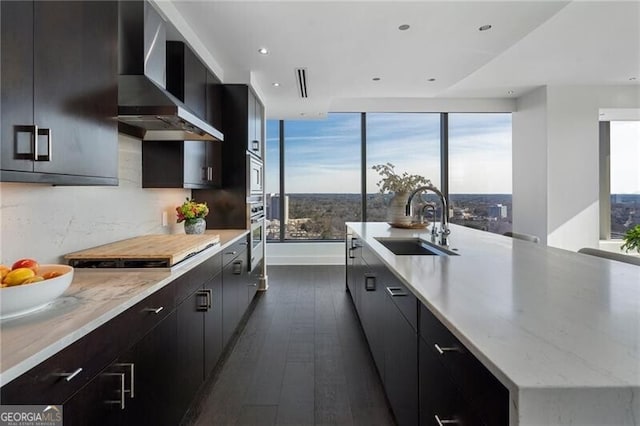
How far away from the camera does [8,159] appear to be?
1.04 meters

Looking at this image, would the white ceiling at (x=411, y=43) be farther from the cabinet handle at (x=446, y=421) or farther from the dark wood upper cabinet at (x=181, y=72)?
the cabinet handle at (x=446, y=421)

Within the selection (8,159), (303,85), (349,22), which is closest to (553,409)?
(8,159)

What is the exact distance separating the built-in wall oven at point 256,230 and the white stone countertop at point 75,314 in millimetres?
→ 1933

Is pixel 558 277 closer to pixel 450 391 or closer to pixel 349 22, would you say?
pixel 450 391

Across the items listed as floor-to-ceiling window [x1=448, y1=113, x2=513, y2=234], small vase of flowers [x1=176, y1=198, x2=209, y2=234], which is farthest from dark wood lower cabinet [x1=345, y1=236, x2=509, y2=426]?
floor-to-ceiling window [x1=448, y1=113, x2=513, y2=234]

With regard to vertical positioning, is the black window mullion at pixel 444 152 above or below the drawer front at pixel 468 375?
above

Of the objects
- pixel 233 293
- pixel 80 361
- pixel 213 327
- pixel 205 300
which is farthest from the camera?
pixel 233 293

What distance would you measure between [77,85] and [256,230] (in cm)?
278

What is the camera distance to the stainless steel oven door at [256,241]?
12.1 ft

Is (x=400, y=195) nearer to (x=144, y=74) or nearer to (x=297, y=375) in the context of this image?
(x=297, y=375)

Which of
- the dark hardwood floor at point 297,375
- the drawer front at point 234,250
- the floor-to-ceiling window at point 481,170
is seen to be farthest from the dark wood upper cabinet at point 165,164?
the floor-to-ceiling window at point 481,170

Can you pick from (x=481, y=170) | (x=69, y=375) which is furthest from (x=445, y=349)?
(x=481, y=170)

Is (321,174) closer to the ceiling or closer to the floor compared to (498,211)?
closer to the ceiling

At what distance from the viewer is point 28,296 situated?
982 mm
